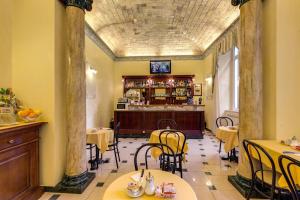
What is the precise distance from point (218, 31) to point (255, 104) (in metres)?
4.18

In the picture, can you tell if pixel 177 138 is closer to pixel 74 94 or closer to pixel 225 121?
pixel 74 94

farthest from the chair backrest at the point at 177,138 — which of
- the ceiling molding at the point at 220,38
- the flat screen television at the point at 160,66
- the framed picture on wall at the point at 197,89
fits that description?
the framed picture on wall at the point at 197,89

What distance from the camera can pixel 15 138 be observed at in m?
2.31

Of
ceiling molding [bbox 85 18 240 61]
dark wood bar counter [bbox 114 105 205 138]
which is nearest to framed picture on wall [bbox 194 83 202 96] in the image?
ceiling molding [bbox 85 18 240 61]

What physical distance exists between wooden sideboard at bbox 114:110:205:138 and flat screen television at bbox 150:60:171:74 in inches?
105

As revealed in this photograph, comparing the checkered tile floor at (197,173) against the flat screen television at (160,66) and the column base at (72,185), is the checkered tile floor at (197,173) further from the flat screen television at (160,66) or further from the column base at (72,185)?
the flat screen television at (160,66)

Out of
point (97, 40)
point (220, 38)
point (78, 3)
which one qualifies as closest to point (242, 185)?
point (78, 3)

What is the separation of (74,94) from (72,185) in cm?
152

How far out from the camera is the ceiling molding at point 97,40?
222 inches

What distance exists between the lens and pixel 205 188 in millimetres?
2994

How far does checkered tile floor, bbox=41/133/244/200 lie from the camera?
277cm

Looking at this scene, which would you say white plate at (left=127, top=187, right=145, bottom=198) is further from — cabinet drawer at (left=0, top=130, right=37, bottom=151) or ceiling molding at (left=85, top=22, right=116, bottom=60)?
ceiling molding at (left=85, top=22, right=116, bottom=60)

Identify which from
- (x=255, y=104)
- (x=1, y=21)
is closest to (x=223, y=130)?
(x=255, y=104)

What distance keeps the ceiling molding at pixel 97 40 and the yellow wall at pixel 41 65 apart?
110 inches
